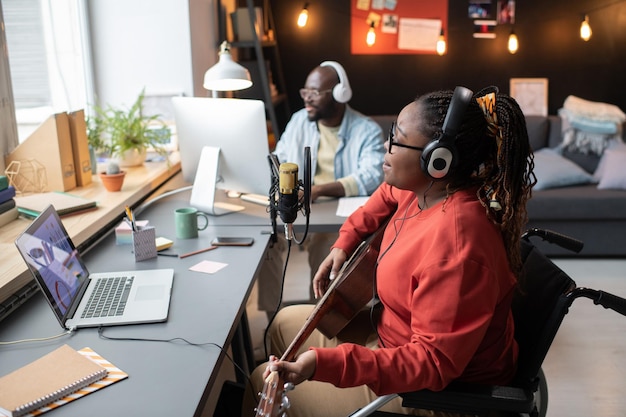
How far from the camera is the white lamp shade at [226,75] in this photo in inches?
96.8

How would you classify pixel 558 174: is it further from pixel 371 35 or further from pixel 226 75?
pixel 226 75

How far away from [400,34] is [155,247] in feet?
11.5

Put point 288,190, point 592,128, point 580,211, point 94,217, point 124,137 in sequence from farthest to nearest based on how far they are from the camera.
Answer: point 592,128
point 580,211
point 124,137
point 94,217
point 288,190

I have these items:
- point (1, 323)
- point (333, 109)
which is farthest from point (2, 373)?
point (333, 109)

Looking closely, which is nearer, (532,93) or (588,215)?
(588,215)

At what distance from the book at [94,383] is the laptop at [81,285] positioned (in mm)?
150

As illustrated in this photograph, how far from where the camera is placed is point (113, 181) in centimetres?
260

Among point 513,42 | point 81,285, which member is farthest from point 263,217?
point 513,42

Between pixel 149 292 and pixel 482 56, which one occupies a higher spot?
pixel 482 56

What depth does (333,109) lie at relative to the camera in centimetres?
301

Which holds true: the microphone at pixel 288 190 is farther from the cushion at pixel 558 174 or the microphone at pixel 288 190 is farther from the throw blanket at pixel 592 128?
the throw blanket at pixel 592 128

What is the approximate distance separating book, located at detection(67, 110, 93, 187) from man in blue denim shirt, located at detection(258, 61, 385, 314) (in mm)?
919

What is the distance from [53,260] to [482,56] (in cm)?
414

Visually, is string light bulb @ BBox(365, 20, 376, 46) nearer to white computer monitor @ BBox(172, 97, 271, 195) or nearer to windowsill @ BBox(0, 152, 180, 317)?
windowsill @ BBox(0, 152, 180, 317)
